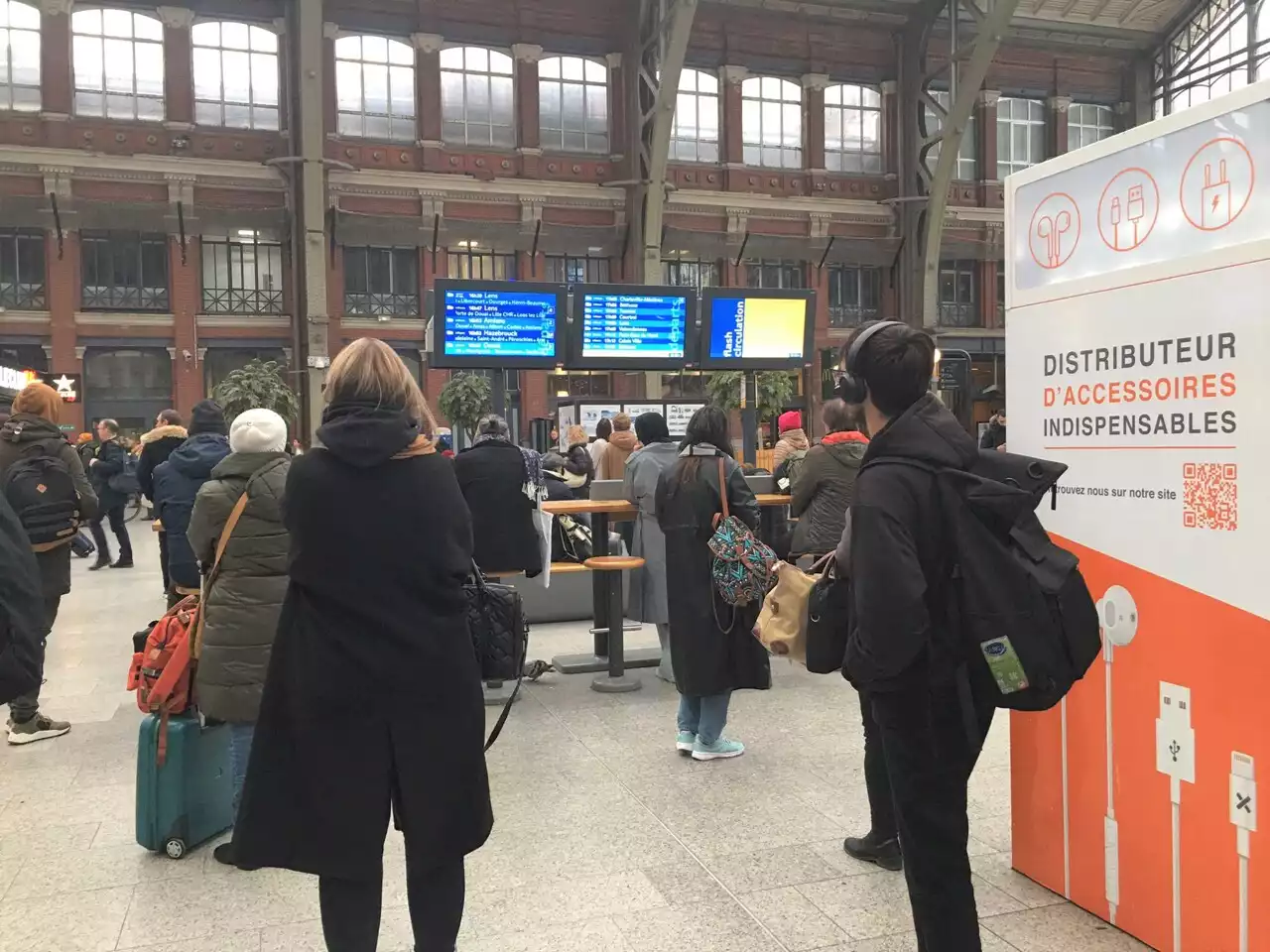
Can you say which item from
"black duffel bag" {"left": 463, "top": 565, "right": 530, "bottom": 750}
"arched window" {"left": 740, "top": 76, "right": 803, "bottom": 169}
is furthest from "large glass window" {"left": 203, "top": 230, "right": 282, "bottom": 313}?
"black duffel bag" {"left": 463, "top": 565, "right": 530, "bottom": 750}

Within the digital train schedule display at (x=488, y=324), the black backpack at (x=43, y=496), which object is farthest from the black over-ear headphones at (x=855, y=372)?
the digital train schedule display at (x=488, y=324)

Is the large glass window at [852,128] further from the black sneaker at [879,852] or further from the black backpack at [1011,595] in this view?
the black backpack at [1011,595]

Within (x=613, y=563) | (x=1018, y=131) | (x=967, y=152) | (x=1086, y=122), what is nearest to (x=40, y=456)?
(x=613, y=563)

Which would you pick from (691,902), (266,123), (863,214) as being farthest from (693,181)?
(691,902)

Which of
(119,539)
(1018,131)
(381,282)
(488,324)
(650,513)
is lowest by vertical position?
(119,539)

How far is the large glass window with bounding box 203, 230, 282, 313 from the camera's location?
24.5m

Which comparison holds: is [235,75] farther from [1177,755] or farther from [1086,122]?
[1177,755]

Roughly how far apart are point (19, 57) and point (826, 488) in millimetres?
24925

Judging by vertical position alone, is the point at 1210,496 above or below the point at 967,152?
below

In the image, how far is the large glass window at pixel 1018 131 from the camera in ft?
96.7

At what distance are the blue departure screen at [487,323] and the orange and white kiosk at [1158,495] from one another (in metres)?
6.25

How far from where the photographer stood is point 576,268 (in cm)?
2688

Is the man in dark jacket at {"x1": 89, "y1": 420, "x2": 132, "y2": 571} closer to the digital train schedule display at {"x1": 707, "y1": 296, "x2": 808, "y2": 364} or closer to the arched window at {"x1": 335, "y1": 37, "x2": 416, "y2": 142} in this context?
the digital train schedule display at {"x1": 707, "y1": 296, "x2": 808, "y2": 364}

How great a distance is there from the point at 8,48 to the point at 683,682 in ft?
83.6
